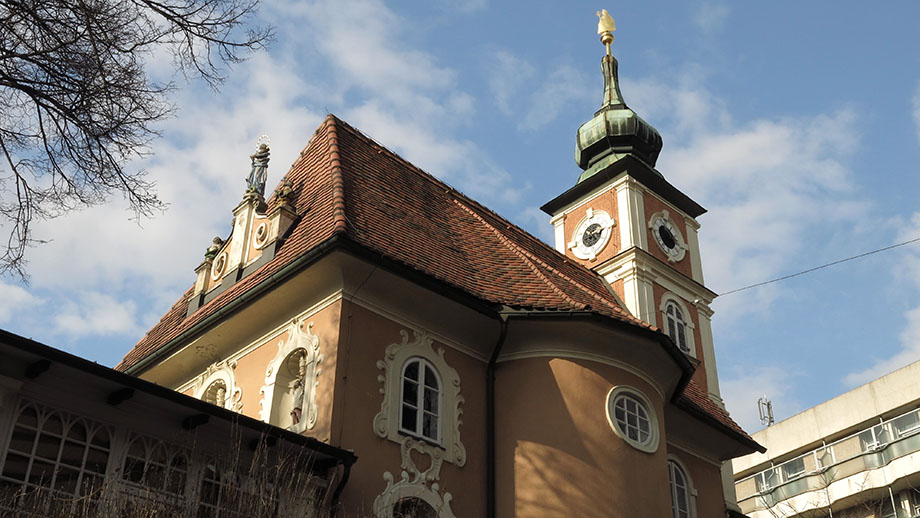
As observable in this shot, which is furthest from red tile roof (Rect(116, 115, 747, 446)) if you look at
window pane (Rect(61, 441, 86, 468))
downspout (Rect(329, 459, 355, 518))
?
window pane (Rect(61, 441, 86, 468))

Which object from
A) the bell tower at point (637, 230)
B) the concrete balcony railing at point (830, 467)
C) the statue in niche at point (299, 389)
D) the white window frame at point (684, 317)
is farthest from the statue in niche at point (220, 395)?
the concrete balcony railing at point (830, 467)

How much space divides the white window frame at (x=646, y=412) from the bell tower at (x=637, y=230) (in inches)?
380

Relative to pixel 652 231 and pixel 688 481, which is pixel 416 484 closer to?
pixel 688 481

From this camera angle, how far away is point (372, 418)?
1336cm

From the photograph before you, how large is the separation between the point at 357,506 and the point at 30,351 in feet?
14.6

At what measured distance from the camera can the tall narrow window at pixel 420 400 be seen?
14.0 metres

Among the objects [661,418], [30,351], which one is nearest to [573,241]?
[661,418]

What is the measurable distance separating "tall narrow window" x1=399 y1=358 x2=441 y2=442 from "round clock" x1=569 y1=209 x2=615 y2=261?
14.2 meters

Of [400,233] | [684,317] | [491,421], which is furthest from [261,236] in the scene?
[684,317]

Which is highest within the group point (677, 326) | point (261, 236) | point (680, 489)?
point (677, 326)

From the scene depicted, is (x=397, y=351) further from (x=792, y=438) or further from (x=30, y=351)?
(x=792, y=438)

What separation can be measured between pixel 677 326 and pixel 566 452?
1321 centimetres

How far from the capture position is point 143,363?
53.3 feet

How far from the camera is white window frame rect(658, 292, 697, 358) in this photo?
26.3 meters
